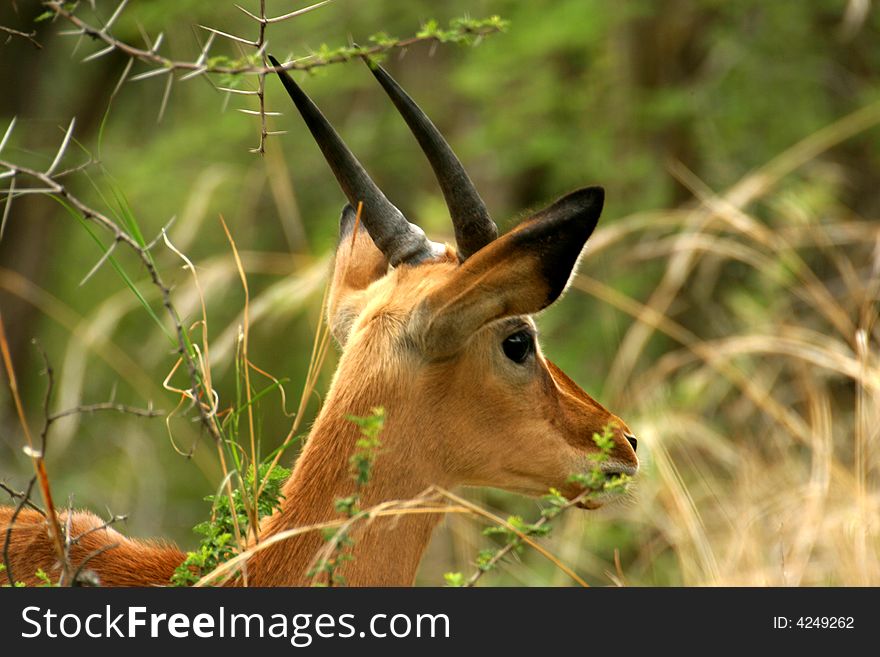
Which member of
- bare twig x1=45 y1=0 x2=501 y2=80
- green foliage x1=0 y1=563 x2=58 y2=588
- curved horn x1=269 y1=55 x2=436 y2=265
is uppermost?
curved horn x1=269 y1=55 x2=436 y2=265

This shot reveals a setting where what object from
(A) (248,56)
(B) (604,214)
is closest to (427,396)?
(A) (248,56)

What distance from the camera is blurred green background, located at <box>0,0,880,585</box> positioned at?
7762 mm

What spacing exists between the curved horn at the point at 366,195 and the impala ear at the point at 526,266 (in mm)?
464

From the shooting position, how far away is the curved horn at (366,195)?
4000 mm

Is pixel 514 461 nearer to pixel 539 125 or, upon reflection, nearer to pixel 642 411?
pixel 642 411

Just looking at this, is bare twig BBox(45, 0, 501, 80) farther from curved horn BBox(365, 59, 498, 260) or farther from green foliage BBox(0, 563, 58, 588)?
green foliage BBox(0, 563, 58, 588)

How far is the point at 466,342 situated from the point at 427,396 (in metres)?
0.23

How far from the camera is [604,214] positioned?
11.5 metres

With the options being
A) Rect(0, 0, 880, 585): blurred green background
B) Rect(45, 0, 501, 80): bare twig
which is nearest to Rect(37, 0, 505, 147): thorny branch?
Rect(45, 0, 501, 80): bare twig

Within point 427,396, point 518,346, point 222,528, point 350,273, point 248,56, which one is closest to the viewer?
point 248,56

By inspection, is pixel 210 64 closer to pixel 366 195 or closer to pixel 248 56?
pixel 248 56

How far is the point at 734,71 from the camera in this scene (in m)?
12.1
